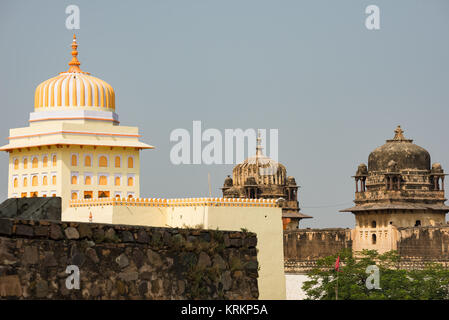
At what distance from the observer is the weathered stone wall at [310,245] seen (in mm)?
67500

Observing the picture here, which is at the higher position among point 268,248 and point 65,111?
point 65,111

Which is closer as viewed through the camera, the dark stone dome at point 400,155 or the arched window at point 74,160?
the arched window at point 74,160

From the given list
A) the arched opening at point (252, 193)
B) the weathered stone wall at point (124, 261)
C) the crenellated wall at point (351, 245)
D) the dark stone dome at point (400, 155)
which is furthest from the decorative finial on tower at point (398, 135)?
the weathered stone wall at point (124, 261)

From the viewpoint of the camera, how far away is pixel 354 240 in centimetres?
6644

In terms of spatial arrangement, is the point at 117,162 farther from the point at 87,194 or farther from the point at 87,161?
the point at 87,194

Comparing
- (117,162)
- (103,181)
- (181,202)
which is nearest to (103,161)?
(117,162)

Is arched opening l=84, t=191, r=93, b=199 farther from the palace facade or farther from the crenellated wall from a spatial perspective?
the crenellated wall

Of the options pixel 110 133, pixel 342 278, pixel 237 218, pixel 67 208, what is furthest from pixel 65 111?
pixel 342 278

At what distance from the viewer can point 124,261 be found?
39.7 ft

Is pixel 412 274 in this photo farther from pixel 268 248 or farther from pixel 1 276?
pixel 1 276

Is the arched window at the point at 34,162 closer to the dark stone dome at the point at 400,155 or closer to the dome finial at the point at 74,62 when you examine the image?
the dome finial at the point at 74,62

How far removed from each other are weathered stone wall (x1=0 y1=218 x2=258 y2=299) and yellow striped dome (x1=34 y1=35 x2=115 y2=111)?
26.4m

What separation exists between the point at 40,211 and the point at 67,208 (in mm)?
22979

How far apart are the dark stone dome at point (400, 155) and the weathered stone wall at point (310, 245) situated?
4.74 meters
